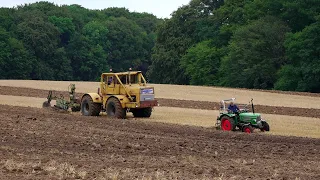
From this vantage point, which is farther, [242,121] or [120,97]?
[120,97]

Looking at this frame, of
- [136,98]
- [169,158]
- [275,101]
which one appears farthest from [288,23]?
[169,158]

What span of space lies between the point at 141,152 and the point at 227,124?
7766 millimetres

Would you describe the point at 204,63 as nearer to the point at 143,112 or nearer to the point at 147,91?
the point at 143,112

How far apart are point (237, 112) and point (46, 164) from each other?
1159 cm

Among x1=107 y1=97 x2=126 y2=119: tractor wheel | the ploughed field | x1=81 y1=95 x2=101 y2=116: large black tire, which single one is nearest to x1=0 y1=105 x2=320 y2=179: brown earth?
the ploughed field

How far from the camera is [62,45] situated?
114 m

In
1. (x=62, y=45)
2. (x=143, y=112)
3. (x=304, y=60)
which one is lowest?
(x=143, y=112)

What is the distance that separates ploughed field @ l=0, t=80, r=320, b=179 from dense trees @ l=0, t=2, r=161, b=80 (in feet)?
223

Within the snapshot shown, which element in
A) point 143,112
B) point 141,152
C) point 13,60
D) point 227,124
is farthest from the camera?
point 13,60

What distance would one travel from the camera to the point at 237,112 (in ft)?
82.6

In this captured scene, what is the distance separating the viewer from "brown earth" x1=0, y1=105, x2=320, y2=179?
1431 cm

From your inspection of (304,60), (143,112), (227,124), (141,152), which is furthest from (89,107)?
(304,60)

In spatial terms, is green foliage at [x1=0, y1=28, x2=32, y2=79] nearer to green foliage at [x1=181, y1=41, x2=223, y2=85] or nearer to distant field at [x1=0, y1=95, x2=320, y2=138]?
green foliage at [x1=181, y1=41, x2=223, y2=85]

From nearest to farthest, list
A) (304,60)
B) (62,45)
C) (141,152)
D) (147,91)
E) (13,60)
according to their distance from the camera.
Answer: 1. (141,152)
2. (147,91)
3. (304,60)
4. (13,60)
5. (62,45)
